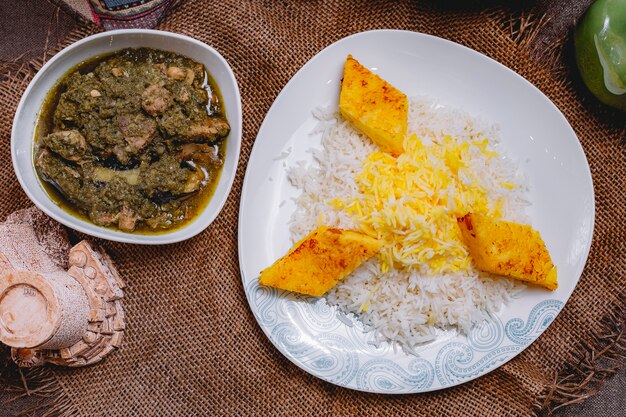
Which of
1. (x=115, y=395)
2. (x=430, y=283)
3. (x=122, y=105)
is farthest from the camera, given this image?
(x=115, y=395)

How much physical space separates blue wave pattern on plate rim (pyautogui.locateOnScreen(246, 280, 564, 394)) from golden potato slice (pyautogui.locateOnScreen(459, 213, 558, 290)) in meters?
0.23

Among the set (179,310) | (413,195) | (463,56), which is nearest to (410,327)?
(413,195)

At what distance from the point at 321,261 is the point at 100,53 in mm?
1406

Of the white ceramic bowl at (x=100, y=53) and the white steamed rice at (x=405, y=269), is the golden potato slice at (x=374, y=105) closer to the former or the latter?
the white steamed rice at (x=405, y=269)

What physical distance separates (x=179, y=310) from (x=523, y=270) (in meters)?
1.70

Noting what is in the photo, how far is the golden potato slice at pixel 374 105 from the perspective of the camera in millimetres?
2545

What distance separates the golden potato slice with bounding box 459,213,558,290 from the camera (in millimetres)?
2453

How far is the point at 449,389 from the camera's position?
9.04 feet

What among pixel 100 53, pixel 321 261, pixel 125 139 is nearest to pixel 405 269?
pixel 321 261

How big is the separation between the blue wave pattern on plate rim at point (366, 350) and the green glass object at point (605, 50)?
42.8 inches

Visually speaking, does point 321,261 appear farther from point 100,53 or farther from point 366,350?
point 100,53

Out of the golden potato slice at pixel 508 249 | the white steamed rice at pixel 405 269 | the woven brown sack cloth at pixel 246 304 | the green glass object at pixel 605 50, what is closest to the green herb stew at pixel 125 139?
the woven brown sack cloth at pixel 246 304

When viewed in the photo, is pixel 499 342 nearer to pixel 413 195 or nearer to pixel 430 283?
pixel 430 283

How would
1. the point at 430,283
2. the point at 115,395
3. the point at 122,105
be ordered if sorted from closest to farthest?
the point at 122,105
the point at 430,283
the point at 115,395
